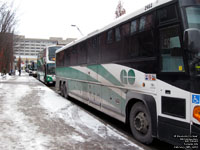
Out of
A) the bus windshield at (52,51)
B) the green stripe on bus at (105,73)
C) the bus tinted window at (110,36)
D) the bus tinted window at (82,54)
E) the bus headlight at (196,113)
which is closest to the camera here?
the bus headlight at (196,113)

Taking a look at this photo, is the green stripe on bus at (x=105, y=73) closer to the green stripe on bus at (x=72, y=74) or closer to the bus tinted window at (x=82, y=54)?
the green stripe on bus at (x=72, y=74)

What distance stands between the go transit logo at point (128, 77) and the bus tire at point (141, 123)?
0.59 metres

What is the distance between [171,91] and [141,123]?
129 cm

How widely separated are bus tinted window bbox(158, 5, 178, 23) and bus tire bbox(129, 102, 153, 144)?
197 cm

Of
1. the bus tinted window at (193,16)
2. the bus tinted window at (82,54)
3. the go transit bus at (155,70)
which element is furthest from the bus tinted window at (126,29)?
the bus tinted window at (82,54)

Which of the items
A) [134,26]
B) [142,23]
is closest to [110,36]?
[134,26]

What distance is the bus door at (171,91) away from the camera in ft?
13.6

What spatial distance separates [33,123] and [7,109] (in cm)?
290

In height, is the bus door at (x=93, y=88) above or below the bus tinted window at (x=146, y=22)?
below

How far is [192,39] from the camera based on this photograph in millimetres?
3705

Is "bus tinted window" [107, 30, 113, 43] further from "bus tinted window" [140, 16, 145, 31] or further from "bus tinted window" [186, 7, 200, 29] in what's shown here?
"bus tinted window" [186, 7, 200, 29]

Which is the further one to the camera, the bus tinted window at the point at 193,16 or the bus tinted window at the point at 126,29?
the bus tinted window at the point at 126,29

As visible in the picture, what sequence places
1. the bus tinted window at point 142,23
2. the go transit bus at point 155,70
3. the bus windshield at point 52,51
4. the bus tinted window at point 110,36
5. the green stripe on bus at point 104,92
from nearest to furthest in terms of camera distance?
1. the go transit bus at point 155,70
2. the bus tinted window at point 142,23
3. the green stripe on bus at point 104,92
4. the bus tinted window at point 110,36
5. the bus windshield at point 52,51

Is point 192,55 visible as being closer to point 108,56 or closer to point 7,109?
point 108,56
